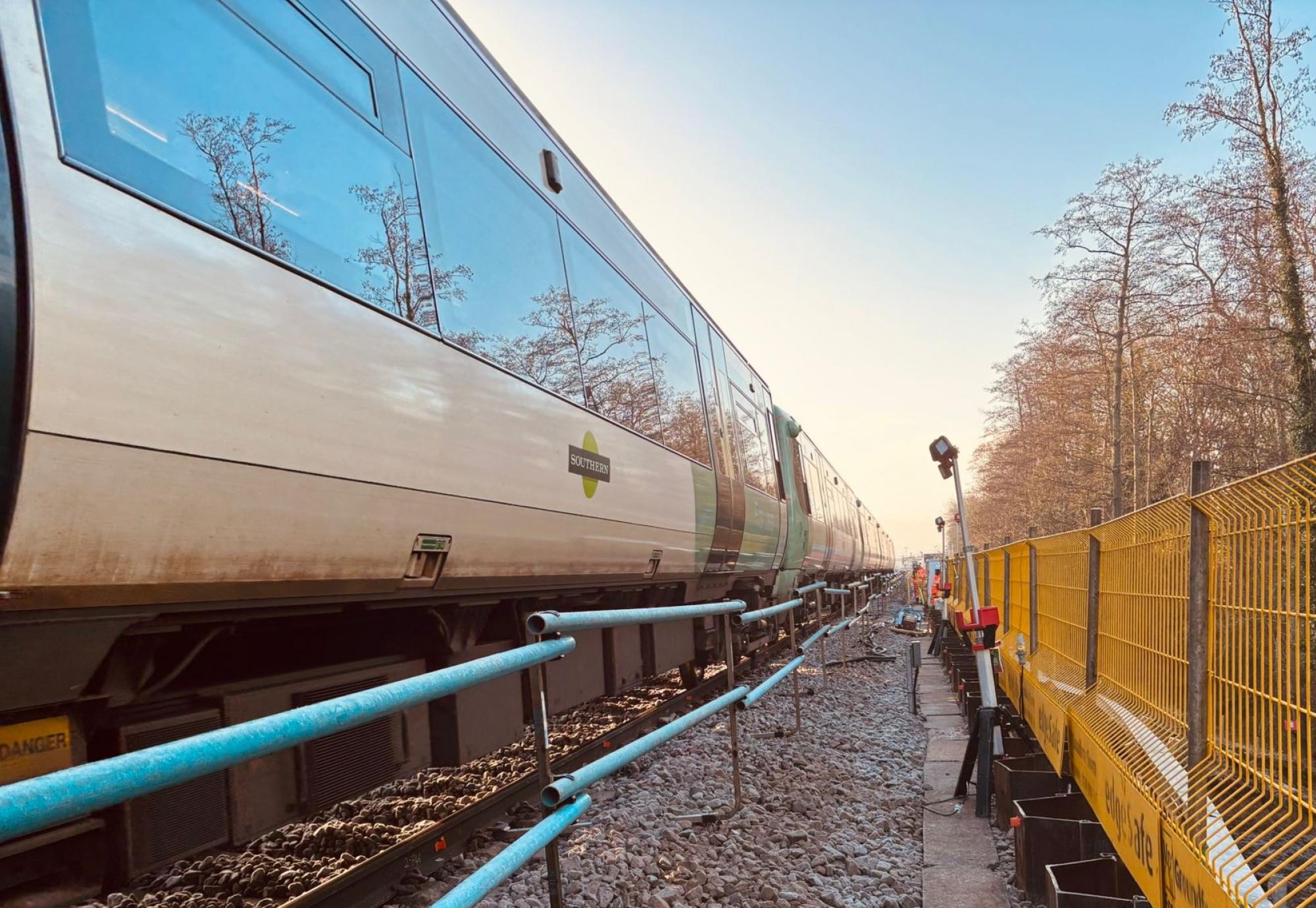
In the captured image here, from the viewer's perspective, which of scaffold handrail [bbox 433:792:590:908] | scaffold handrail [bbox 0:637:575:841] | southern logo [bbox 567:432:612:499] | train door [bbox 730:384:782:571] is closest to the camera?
scaffold handrail [bbox 0:637:575:841]

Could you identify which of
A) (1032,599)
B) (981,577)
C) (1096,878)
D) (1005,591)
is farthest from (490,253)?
(981,577)

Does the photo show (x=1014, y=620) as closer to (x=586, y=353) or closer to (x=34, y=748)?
(x=586, y=353)

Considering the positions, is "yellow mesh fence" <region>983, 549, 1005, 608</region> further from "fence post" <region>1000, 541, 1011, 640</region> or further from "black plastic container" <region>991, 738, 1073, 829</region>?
"black plastic container" <region>991, 738, 1073, 829</region>

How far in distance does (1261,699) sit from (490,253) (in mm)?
3480

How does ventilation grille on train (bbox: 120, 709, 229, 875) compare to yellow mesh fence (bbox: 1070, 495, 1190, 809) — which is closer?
ventilation grille on train (bbox: 120, 709, 229, 875)

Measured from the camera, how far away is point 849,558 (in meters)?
23.7

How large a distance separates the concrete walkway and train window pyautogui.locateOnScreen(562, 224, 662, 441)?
2.92m

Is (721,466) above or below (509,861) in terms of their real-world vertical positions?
above

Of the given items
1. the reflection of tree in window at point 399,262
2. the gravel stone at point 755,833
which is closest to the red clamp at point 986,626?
the gravel stone at point 755,833

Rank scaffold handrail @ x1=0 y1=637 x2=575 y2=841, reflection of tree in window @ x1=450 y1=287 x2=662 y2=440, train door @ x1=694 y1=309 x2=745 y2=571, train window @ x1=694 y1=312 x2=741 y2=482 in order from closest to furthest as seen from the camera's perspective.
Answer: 1. scaffold handrail @ x1=0 y1=637 x2=575 y2=841
2. reflection of tree in window @ x1=450 y1=287 x2=662 y2=440
3. train door @ x1=694 y1=309 x2=745 y2=571
4. train window @ x1=694 y1=312 x2=741 y2=482

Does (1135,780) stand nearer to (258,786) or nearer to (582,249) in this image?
(258,786)

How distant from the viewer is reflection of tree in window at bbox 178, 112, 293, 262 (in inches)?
108

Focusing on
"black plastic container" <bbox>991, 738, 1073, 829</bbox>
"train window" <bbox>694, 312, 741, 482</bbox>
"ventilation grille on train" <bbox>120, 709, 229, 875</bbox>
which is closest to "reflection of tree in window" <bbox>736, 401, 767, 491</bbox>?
"train window" <bbox>694, 312, 741, 482</bbox>

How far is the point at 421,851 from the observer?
12.9 feet
